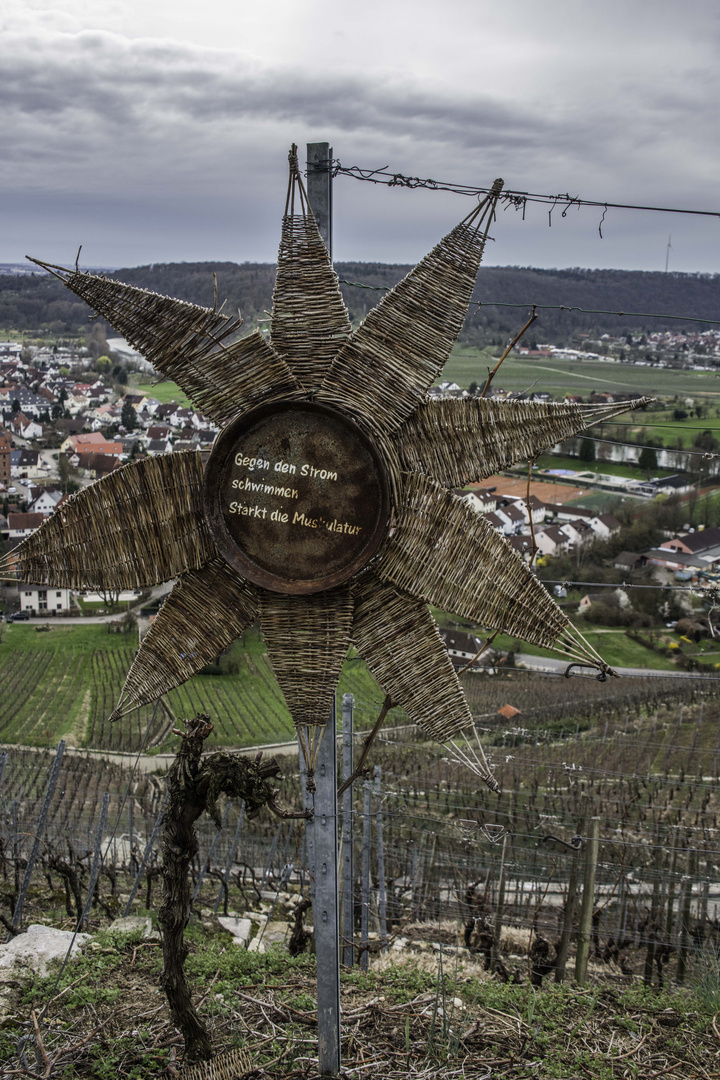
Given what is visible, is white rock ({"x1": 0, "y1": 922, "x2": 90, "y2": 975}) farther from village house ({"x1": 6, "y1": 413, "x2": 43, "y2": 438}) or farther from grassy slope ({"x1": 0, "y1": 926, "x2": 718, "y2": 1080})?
village house ({"x1": 6, "y1": 413, "x2": 43, "y2": 438})

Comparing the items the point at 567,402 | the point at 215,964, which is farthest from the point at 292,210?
the point at 215,964

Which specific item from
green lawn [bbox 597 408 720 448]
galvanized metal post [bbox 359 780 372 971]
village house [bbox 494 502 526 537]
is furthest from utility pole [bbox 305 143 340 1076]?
village house [bbox 494 502 526 537]

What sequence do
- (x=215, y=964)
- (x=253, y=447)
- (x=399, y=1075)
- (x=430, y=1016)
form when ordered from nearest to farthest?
(x=253, y=447) → (x=399, y=1075) → (x=430, y=1016) → (x=215, y=964)

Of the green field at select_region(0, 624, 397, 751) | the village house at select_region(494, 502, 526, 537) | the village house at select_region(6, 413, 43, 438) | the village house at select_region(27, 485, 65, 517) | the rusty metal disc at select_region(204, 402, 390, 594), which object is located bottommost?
the green field at select_region(0, 624, 397, 751)

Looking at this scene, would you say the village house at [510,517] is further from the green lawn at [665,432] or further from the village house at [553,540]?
the green lawn at [665,432]

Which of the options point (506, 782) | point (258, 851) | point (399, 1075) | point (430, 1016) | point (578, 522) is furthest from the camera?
point (578, 522)

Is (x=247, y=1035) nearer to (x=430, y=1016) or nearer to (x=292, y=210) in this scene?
(x=430, y=1016)

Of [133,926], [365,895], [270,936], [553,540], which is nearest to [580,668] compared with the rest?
[553,540]
